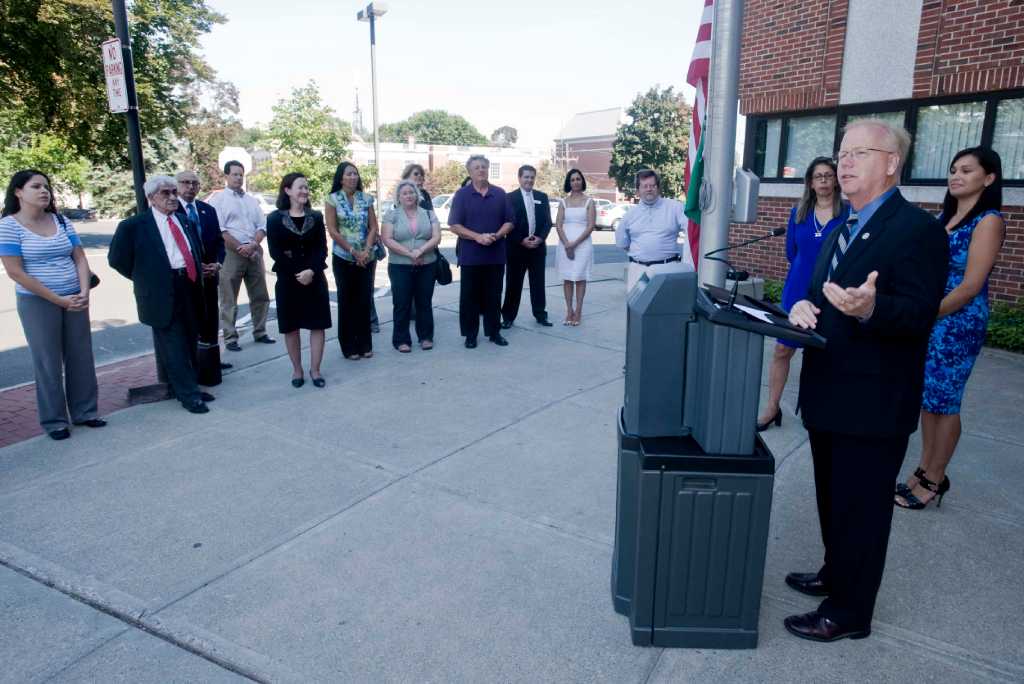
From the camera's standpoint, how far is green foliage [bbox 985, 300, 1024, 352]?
24.2ft

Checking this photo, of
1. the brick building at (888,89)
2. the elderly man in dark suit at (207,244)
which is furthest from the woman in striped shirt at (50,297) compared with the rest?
the brick building at (888,89)

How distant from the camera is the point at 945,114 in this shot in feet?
27.8

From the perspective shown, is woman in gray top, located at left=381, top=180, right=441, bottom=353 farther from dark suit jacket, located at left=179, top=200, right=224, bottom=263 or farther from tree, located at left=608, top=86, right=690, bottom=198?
tree, located at left=608, top=86, right=690, bottom=198

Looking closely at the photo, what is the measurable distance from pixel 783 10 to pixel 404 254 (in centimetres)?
648

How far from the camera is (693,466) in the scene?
2584mm

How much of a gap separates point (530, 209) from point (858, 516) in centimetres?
607

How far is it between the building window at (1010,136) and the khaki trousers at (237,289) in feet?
27.5

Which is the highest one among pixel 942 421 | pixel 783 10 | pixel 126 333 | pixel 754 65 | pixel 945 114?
pixel 783 10

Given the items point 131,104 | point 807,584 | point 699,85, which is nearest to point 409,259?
point 131,104

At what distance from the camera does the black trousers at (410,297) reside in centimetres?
731

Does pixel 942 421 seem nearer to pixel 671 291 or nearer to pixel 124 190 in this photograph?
pixel 671 291

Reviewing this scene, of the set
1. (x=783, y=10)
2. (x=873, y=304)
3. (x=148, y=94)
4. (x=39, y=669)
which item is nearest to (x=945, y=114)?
(x=783, y=10)

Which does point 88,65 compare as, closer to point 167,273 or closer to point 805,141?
point 167,273

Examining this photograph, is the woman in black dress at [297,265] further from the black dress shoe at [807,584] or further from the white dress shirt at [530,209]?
the black dress shoe at [807,584]
